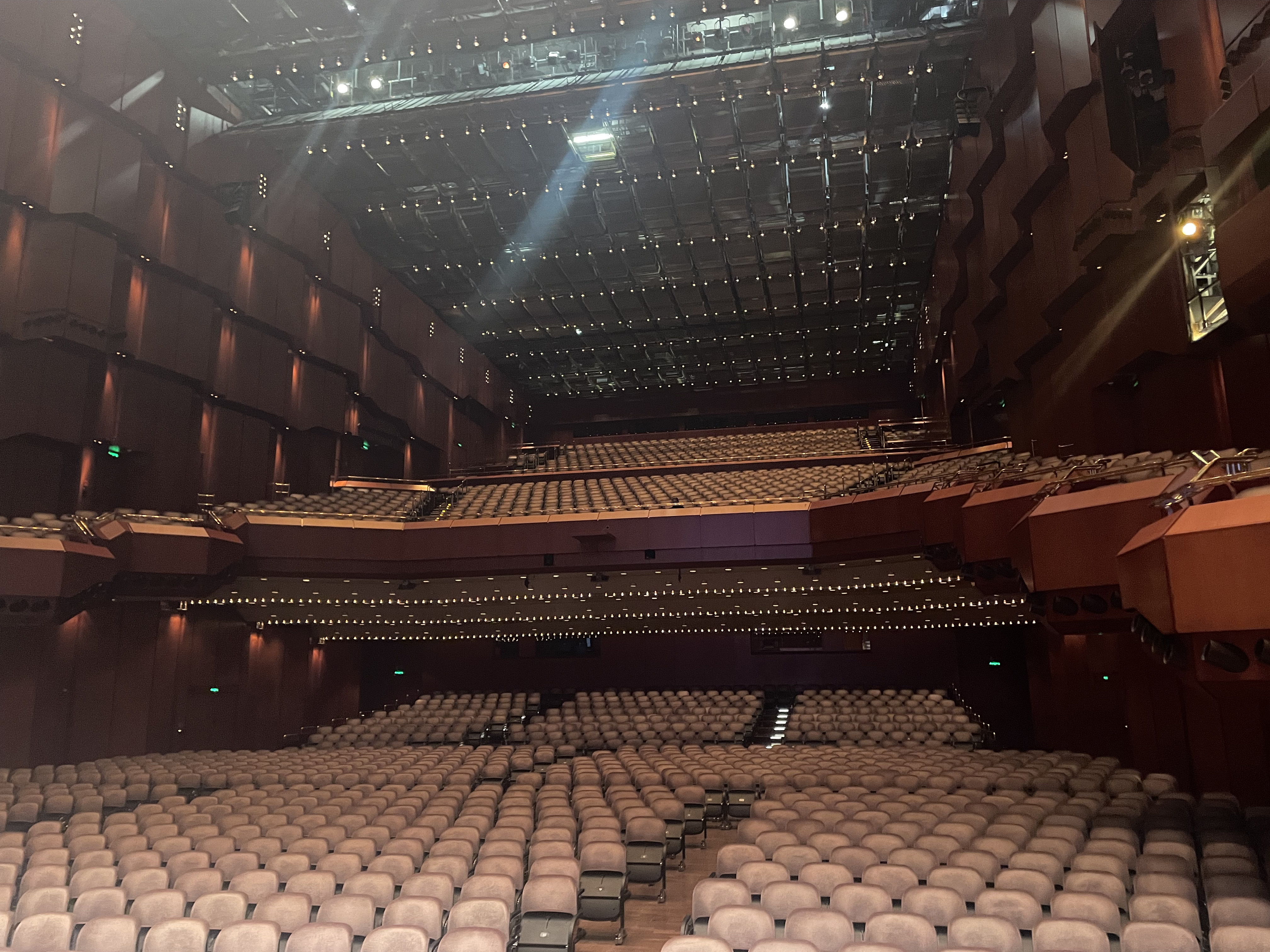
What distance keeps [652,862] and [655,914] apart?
36 centimetres

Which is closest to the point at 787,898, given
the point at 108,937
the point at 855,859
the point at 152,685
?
the point at 855,859

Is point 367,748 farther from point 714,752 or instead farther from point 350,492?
point 350,492

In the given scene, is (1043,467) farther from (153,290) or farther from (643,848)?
(153,290)

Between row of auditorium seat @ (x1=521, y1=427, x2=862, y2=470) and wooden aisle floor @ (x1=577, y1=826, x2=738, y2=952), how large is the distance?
13.4 m

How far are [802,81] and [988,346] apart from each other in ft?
17.1

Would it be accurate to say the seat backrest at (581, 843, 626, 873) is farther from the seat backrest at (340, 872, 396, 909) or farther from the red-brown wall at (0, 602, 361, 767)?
the red-brown wall at (0, 602, 361, 767)

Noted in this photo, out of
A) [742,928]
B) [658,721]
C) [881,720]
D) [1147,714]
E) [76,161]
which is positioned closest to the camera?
[742,928]

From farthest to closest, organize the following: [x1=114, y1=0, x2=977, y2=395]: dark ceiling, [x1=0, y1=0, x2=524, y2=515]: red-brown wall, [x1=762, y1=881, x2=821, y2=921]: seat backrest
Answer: [x1=114, y1=0, x2=977, y2=395]: dark ceiling → [x1=0, y1=0, x2=524, y2=515]: red-brown wall → [x1=762, y1=881, x2=821, y2=921]: seat backrest

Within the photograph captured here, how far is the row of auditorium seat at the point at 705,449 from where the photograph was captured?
2183cm

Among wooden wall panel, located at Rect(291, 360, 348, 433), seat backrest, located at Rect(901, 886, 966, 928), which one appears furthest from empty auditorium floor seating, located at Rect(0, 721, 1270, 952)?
wooden wall panel, located at Rect(291, 360, 348, 433)

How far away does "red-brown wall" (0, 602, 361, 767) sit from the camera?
10.8m

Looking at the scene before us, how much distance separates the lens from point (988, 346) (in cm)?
1379

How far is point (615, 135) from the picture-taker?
1438cm

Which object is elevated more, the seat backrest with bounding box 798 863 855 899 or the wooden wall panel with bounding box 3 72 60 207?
the wooden wall panel with bounding box 3 72 60 207
